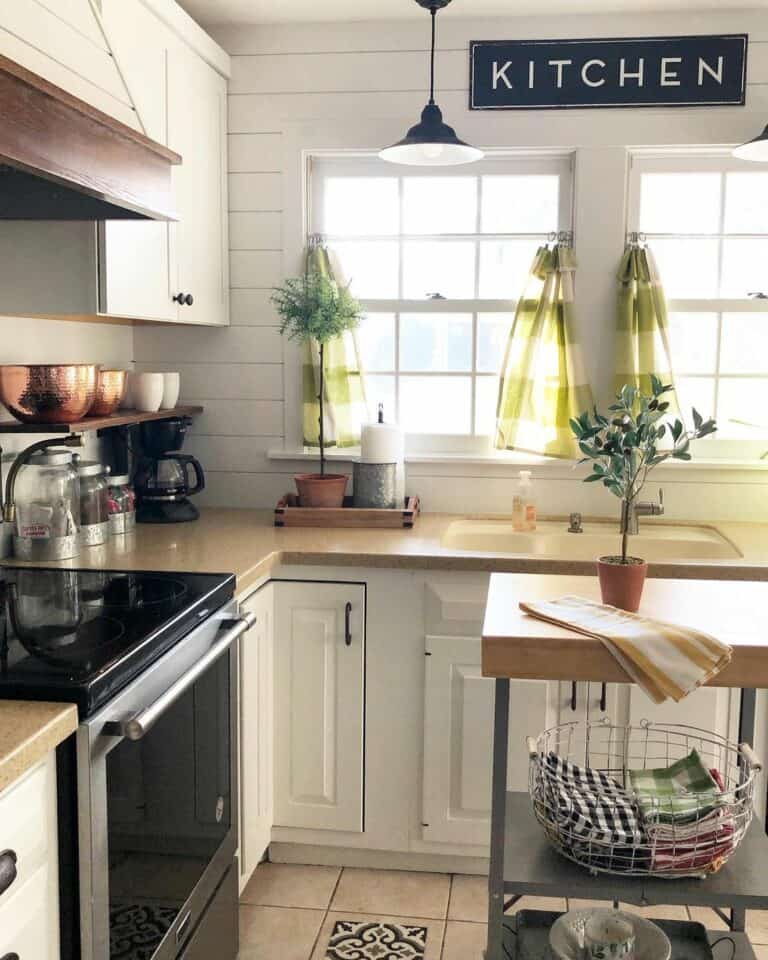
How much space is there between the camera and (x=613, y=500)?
11.5 feet

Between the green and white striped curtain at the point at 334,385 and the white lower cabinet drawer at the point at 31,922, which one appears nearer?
the white lower cabinet drawer at the point at 31,922

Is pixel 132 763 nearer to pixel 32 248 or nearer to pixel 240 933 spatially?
pixel 240 933

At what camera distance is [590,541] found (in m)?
3.34

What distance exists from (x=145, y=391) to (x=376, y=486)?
0.77 meters

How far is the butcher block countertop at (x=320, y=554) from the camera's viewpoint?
8.89 feet

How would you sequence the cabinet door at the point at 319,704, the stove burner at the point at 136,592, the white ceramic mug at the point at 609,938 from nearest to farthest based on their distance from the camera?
the white ceramic mug at the point at 609,938, the stove burner at the point at 136,592, the cabinet door at the point at 319,704

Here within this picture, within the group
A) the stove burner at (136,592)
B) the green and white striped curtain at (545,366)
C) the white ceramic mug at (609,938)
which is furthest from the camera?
the green and white striped curtain at (545,366)

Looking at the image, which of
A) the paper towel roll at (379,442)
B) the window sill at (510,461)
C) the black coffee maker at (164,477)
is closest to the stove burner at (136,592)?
the black coffee maker at (164,477)

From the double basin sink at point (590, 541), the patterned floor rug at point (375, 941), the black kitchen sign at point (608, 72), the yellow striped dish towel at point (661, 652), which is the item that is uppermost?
the black kitchen sign at point (608, 72)

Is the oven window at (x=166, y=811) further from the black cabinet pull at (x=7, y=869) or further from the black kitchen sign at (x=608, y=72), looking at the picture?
the black kitchen sign at (x=608, y=72)

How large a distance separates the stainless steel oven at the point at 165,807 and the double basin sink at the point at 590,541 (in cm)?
114

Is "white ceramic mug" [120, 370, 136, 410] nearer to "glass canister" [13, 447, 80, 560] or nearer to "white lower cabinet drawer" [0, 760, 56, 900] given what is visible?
"glass canister" [13, 447, 80, 560]

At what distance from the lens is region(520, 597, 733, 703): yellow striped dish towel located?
1537 mm

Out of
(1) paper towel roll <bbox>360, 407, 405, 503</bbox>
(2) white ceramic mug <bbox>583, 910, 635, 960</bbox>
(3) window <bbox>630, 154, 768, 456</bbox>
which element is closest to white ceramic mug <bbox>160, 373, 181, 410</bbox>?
(1) paper towel roll <bbox>360, 407, 405, 503</bbox>
